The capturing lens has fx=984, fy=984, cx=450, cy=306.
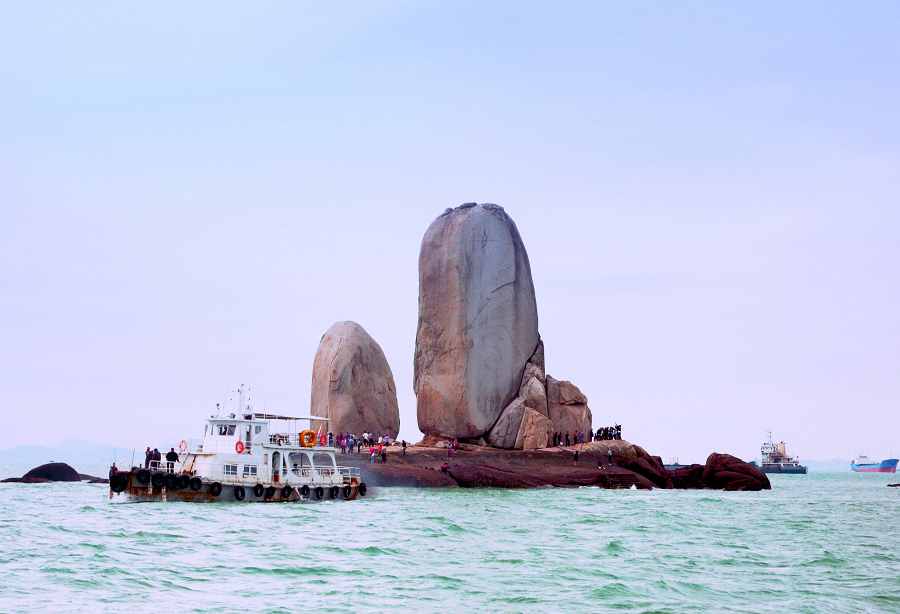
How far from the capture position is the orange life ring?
45.7m

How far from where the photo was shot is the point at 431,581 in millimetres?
23109

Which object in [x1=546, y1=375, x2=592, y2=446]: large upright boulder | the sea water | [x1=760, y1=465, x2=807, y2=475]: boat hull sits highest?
[x1=546, y1=375, x2=592, y2=446]: large upright boulder

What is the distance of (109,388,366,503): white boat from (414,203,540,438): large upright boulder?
→ 19.8 meters

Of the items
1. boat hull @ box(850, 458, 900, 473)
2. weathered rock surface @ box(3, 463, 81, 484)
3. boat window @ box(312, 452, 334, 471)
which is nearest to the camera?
boat window @ box(312, 452, 334, 471)

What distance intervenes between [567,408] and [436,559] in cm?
4191

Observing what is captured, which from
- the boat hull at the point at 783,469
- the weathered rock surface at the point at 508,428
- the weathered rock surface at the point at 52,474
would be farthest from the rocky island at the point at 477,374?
the boat hull at the point at 783,469

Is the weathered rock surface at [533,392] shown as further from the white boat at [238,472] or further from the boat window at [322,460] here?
the white boat at [238,472]

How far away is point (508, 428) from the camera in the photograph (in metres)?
64.6

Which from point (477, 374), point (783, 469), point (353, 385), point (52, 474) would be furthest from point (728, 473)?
point (783, 469)

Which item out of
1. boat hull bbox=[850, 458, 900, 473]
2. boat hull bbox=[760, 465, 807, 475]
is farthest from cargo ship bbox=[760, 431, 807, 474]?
boat hull bbox=[850, 458, 900, 473]

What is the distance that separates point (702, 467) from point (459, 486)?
67.9 ft

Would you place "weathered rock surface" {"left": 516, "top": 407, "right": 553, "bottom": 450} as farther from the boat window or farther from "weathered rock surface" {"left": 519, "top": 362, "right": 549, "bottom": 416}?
the boat window

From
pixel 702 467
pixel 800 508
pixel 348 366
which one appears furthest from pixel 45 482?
pixel 800 508

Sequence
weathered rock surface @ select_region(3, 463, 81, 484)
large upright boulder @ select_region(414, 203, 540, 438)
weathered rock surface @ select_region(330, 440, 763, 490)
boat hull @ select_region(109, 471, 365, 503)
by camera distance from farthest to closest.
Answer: weathered rock surface @ select_region(3, 463, 81, 484) < large upright boulder @ select_region(414, 203, 540, 438) < weathered rock surface @ select_region(330, 440, 763, 490) < boat hull @ select_region(109, 471, 365, 503)
